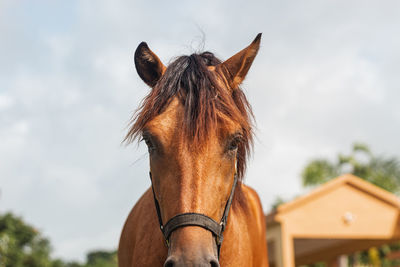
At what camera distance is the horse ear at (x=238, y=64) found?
9.64ft

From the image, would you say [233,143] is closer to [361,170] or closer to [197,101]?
[197,101]

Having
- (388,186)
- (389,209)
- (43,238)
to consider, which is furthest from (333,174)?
(43,238)

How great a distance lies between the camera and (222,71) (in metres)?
2.92

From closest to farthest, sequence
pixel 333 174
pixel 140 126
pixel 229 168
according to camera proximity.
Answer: pixel 229 168
pixel 140 126
pixel 333 174

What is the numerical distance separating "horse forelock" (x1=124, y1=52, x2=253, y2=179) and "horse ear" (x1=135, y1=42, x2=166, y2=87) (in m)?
0.16

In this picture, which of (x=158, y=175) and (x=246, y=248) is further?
(x=246, y=248)

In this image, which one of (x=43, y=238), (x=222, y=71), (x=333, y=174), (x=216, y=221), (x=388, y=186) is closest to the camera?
(x=216, y=221)

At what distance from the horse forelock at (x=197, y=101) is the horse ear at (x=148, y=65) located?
0.16 m

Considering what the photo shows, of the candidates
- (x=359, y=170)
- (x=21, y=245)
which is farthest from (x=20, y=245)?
(x=359, y=170)

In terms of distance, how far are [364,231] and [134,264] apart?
10092 millimetres

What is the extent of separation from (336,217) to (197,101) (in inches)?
389

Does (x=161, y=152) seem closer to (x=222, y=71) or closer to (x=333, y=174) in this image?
(x=222, y=71)

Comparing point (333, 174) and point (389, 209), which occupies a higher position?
point (333, 174)

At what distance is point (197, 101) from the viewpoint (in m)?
2.52
